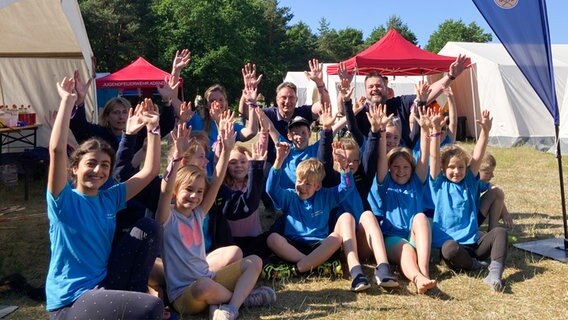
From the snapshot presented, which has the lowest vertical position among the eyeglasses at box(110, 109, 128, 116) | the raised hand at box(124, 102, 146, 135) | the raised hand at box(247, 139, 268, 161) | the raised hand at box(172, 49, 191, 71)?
the raised hand at box(247, 139, 268, 161)

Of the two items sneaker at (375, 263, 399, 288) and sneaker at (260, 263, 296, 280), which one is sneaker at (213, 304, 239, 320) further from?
sneaker at (375, 263, 399, 288)

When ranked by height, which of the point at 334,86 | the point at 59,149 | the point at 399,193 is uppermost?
the point at 334,86

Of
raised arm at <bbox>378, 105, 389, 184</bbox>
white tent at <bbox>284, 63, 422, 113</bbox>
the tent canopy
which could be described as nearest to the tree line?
white tent at <bbox>284, 63, 422, 113</bbox>

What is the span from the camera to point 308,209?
382cm

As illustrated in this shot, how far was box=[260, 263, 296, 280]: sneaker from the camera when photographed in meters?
3.65

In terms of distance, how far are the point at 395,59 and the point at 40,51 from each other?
724 centimetres

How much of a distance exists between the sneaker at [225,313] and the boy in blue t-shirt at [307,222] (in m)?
0.78

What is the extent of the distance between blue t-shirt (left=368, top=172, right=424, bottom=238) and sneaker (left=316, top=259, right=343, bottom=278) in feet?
1.67

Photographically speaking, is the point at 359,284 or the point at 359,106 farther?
the point at 359,106

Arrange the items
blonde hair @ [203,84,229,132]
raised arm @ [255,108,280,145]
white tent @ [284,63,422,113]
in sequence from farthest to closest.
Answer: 1. white tent @ [284,63,422,113]
2. blonde hair @ [203,84,229,132]
3. raised arm @ [255,108,280,145]

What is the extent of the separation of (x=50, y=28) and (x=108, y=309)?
5.86 metres

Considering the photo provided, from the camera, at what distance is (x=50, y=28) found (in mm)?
6980

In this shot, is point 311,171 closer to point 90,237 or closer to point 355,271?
point 355,271

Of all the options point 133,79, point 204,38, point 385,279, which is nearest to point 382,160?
point 385,279
